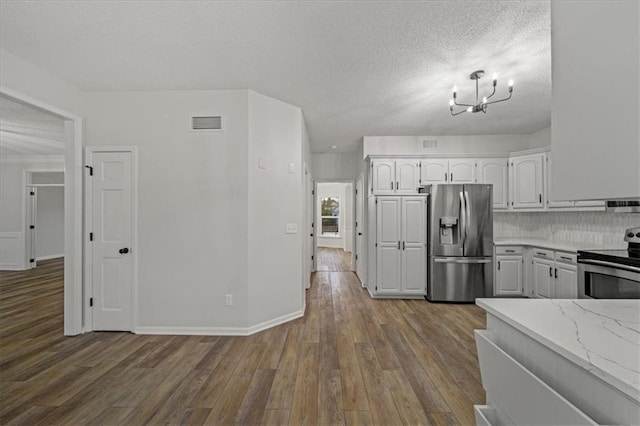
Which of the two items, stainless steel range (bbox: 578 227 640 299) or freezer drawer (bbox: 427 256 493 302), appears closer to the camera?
stainless steel range (bbox: 578 227 640 299)

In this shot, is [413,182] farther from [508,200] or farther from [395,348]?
[395,348]

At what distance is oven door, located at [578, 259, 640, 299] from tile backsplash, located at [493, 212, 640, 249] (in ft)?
3.91

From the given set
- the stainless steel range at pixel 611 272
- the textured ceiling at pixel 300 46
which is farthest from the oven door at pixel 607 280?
the textured ceiling at pixel 300 46

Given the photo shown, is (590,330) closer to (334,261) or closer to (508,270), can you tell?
(508,270)

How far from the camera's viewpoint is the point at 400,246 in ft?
15.9

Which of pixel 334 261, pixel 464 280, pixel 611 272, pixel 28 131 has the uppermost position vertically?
pixel 28 131

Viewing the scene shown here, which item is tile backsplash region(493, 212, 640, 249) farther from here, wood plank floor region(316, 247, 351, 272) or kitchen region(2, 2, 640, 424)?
wood plank floor region(316, 247, 351, 272)

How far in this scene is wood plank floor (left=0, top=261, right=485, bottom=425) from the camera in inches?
80.0

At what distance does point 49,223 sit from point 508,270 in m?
11.6

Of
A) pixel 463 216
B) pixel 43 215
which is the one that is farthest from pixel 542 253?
pixel 43 215

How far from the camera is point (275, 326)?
360 centimetres

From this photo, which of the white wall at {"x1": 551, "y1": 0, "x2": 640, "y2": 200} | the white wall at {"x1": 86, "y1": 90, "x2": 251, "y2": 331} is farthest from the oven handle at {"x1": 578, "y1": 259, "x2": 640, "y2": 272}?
the white wall at {"x1": 86, "y1": 90, "x2": 251, "y2": 331}

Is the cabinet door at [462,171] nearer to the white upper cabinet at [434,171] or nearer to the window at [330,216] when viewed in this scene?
the white upper cabinet at [434,171]

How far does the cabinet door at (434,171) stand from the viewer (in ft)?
16.2
